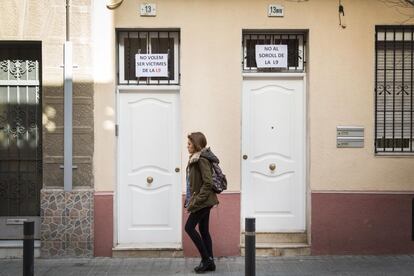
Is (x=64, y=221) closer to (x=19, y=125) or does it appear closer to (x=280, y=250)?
(x=19, y=125)

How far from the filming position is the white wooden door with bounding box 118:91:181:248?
8672 mm

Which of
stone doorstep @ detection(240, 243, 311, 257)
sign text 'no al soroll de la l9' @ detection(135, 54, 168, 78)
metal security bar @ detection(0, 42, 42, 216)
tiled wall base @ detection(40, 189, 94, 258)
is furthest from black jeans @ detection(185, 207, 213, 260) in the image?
metal security bar @ detection(0, 42, 42, 216)

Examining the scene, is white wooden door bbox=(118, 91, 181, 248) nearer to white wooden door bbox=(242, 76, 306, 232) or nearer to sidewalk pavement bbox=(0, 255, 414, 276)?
sidewalk pavement bbox=(0, 255, 414, 276)

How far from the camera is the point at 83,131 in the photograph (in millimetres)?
8445

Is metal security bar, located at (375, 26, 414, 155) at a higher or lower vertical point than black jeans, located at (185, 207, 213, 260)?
higher

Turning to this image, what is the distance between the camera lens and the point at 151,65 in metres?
8.70

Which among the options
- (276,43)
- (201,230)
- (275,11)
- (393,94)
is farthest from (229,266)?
(275,11)

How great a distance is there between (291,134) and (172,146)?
176 centimetres

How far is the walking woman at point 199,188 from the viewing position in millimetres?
7305

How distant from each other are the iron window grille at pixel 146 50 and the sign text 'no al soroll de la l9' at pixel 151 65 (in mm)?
68

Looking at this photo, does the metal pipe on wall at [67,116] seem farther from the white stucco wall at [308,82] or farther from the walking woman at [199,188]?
the walking woman at [199,188]

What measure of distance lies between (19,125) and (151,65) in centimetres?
214

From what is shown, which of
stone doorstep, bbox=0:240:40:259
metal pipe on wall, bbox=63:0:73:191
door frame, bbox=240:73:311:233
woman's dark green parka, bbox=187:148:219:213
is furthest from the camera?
door frame, bbox=240:73:311:233

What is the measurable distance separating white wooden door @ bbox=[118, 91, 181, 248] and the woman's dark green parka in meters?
1.30
